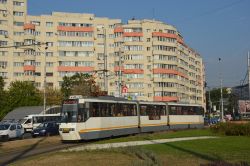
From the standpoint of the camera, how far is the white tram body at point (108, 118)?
30.4 meters

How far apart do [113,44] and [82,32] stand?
8.36 meters

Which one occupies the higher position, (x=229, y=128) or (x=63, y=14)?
(x=63, y=14)

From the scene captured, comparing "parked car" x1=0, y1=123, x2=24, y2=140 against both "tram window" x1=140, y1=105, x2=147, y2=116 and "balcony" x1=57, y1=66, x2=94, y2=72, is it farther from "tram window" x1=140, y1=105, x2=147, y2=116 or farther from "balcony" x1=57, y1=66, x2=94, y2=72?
"balcony" x1=57, y1=66, x2=94, y2=72

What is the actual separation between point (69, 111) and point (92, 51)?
75564 mm

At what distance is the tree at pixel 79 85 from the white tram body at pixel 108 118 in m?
31.7

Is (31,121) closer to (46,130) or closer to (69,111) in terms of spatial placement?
(46,130)

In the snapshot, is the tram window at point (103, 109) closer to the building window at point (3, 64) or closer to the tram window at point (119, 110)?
the tram window at point (119, 110)

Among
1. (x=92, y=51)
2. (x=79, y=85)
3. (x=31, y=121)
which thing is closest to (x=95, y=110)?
A: (x=31, y=121)

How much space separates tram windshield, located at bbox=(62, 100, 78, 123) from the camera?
30.5 metres

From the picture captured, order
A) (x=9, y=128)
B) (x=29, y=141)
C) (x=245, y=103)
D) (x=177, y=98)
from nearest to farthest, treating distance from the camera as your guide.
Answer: (x=29, y=141)
(x=9, y=128)
(x=245, y=103)
(x=177, y=98)

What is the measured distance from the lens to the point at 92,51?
10569 centimetres

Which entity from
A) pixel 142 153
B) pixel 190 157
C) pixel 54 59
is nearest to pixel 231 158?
pixel 190 157

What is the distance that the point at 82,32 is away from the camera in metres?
105

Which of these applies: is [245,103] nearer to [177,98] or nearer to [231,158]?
[177,98]
